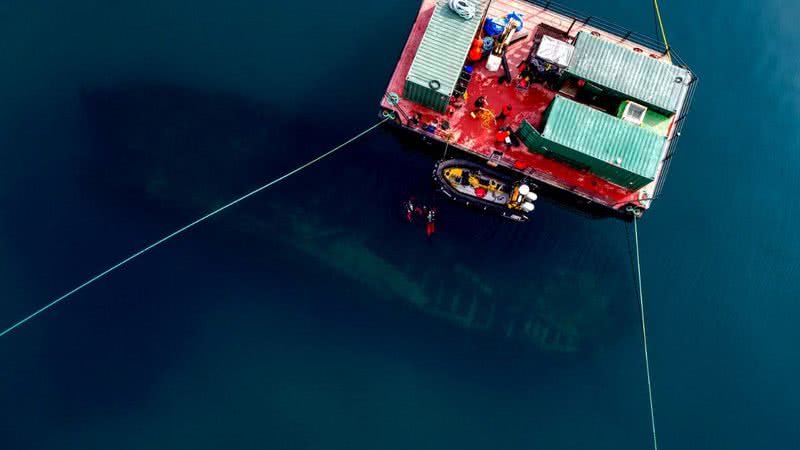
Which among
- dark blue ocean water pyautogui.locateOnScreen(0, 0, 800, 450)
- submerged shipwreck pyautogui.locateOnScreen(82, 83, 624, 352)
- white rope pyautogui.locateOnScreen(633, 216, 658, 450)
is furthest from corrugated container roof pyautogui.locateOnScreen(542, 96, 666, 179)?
submerged shipwreck pyautogui.locateOnScreen(82, 83, 624, 352)

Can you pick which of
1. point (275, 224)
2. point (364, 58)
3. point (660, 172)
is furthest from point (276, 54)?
point (660, 172)

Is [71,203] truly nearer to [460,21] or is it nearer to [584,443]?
[460,21]

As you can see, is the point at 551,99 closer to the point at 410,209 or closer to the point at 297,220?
the point at 410,209

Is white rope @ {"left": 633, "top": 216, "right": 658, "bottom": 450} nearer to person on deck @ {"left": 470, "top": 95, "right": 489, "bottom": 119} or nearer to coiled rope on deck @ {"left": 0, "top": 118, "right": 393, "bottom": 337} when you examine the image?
→ person on deck @ {"left": 470, "top": 95, "right": 489, "bottom": 119}

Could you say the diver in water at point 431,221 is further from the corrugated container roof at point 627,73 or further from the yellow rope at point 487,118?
the corrugated container roof at point 627,73

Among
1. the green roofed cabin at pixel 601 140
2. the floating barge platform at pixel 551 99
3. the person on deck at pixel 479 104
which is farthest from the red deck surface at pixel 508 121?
the green roofed cabin at pixel 601 140

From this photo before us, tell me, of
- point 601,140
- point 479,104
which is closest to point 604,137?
point 601,140
